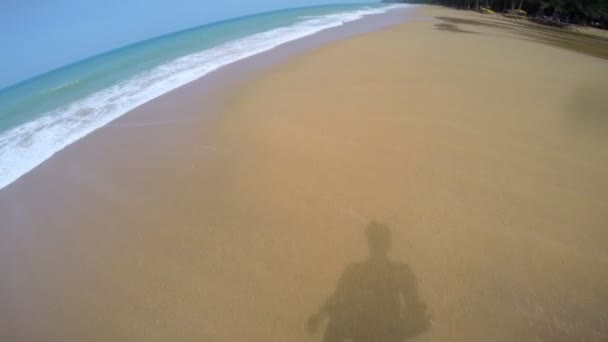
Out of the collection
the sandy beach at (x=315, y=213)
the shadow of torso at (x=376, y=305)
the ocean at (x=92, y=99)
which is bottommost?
the shadow of torso at (x=376, y=305)

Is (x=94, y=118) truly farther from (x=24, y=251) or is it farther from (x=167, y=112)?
(x=24, y=251)

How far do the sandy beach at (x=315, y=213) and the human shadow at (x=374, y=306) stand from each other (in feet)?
0.41

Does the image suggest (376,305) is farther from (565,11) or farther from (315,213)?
(565,11)

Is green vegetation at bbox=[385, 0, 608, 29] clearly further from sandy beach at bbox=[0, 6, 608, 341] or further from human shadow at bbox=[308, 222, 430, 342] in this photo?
human shadow at bbox=[308, 222, 430, 342]

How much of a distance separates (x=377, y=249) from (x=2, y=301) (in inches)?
192

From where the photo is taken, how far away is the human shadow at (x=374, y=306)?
258 cm

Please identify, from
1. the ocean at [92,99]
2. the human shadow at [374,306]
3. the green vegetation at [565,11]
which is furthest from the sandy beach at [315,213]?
the green vegetation at [565,11]

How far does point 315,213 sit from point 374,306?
→ 1459 millimetres

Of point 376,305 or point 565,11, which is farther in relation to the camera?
point 565,11

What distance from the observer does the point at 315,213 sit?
12.6ft

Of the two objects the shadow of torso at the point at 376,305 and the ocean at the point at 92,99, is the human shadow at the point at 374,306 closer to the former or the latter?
the shadow of torso at the point at 376,305

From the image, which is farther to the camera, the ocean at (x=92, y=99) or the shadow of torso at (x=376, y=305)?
the ocean at (x=92, y=99)

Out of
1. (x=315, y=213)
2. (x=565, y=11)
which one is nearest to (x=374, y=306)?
(x=315, y=213)

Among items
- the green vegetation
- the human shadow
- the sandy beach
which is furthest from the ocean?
the green vegetation
